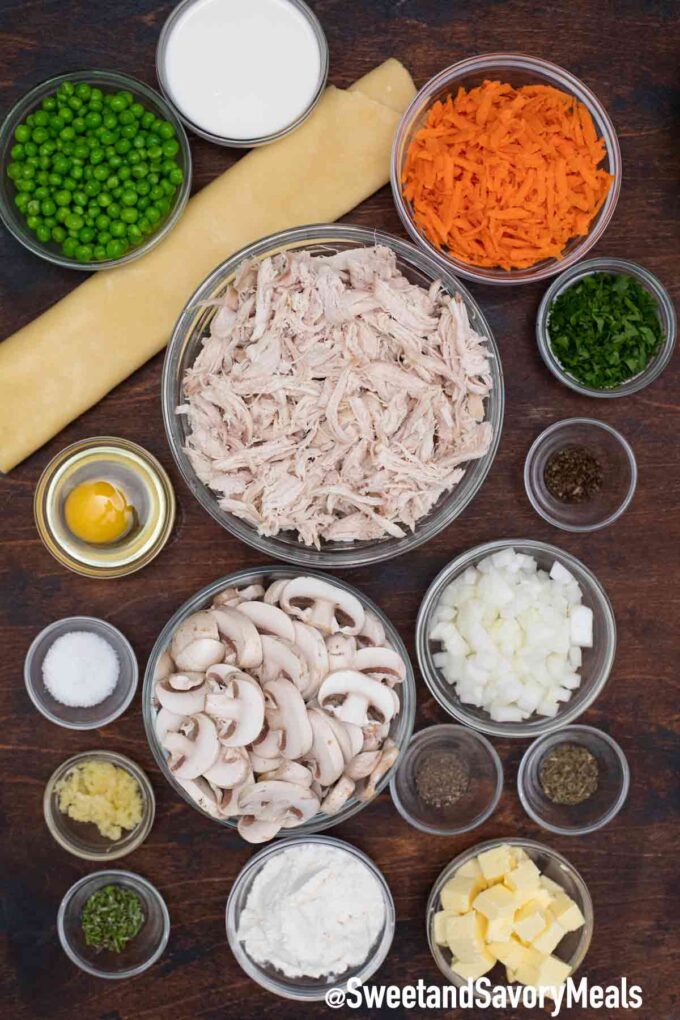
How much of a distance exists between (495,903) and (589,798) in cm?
48

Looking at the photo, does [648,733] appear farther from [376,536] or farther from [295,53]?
[295,53]

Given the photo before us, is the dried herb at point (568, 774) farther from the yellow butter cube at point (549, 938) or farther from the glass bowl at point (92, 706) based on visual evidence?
the glass bowl at point (92, 706)

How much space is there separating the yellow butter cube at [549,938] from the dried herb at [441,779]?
486mm

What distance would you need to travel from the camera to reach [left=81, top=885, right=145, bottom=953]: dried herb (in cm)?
280

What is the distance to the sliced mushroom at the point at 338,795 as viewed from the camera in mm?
2650

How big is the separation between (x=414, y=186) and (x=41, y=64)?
129cm

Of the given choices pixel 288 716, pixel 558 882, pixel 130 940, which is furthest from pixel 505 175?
pixel 130 940

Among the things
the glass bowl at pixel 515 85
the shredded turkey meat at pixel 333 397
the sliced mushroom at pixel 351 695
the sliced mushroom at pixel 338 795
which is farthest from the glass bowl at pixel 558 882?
the glass bowl at pixel 515 85

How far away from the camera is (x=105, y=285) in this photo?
9.13 feet

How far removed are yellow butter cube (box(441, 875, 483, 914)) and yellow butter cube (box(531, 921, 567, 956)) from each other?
239mm

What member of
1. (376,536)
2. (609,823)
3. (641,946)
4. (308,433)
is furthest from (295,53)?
(641,946)

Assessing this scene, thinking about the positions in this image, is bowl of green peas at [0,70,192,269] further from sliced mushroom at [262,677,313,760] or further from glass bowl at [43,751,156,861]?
glass bowl at [43,751,156,861]

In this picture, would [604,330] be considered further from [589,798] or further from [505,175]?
[589,798]

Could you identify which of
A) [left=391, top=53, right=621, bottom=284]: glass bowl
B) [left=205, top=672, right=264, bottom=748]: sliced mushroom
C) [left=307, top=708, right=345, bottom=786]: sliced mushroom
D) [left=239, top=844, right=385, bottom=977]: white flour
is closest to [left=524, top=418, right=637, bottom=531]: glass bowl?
[left=391, top=53, right=621, bottom=284]: glass bowl
